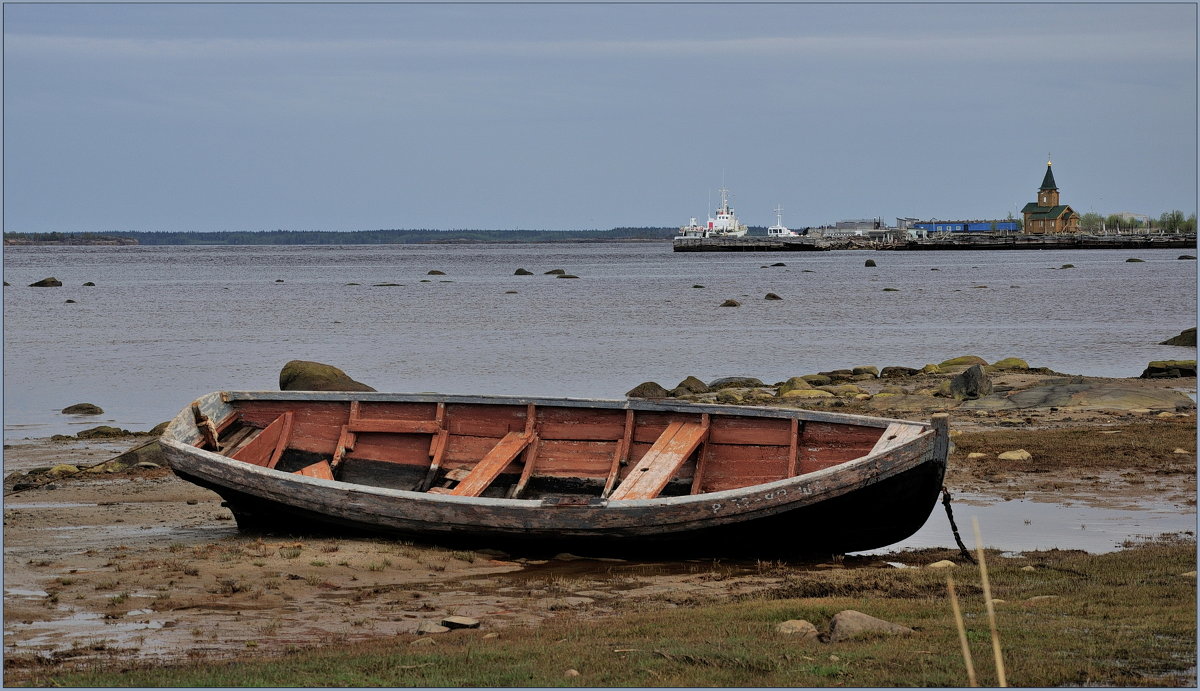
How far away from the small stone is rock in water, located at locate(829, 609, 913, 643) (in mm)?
112

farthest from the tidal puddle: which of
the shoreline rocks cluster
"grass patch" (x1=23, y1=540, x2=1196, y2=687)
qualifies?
the shoreline rocks cluster

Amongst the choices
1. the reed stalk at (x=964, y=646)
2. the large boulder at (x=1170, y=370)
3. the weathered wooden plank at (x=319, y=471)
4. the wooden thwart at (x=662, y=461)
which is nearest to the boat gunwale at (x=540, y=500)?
the wooden thwart at (x=662, y=461)

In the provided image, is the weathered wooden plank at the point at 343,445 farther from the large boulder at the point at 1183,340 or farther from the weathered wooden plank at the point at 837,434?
the large boulder at the point at 1183,340

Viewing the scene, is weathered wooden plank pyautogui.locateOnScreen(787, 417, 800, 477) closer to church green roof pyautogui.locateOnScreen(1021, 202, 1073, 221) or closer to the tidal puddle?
the tidal puddle

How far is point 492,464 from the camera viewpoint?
12.4 metres

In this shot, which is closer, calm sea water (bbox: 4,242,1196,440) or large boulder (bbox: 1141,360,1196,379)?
large boulder (bbox: 1141,360,1196,379)

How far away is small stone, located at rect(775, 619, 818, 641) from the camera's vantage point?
7.34 m

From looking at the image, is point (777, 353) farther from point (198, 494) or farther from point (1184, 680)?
point (1184, 680)

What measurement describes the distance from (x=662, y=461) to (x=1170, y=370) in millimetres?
A: 16039

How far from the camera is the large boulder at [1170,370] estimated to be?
24.1 meters

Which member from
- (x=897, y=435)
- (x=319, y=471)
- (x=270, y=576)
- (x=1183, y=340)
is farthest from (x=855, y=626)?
(x=1183, y=340)

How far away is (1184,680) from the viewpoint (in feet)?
19.7

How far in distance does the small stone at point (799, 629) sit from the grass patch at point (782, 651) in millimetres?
66

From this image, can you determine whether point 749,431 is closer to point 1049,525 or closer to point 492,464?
point 492,464
